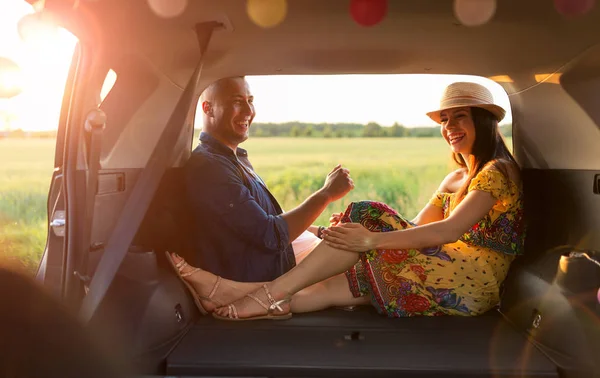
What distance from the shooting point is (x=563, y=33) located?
98.3 inches

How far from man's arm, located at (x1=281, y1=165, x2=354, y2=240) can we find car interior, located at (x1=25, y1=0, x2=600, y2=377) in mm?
445

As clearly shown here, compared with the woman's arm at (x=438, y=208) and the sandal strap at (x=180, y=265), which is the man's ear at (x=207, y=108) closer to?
the sandal strap at (x=180, y=265)

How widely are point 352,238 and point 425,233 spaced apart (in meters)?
0.31

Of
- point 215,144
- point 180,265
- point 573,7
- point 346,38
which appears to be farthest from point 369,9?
point 180,265

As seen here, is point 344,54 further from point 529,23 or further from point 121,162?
point 121,162

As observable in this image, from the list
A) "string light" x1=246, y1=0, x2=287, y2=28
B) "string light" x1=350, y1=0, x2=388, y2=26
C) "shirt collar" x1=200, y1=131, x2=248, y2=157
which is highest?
"string light" x1=350, y1=0, x2=388, y2=26

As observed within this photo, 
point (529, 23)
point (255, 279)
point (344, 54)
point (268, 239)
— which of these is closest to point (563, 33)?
point (529, 23)

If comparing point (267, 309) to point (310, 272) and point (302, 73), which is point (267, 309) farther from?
point (302, 73)

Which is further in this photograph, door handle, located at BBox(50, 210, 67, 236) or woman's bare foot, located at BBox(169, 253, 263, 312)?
woman's bare foot, located at BBox(169, 253, 263, 312)

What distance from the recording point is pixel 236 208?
9.36 ft

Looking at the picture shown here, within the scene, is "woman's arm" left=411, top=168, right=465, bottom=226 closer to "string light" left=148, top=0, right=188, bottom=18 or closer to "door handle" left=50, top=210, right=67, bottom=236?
"string light" left=148, top=0, right=188, bottom=18

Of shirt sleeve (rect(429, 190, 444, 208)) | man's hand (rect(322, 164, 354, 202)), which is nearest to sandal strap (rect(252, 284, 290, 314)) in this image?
man's hand (rect(322, 164, 354, 202))

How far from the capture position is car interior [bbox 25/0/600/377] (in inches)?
84.8

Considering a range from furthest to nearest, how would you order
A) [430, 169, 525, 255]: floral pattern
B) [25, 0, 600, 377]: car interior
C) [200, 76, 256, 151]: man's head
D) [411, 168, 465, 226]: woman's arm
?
[411, 168, 465, 226]: woman's arm → [200, 76, 256, 151]: man's head → [430, 169, 525, 255]: floral pattern → [25, 0, 600, 377]: car interior
